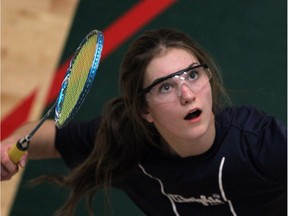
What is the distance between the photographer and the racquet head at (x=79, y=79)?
3.81ft

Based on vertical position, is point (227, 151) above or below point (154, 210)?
above

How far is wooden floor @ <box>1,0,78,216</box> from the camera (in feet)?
7.54

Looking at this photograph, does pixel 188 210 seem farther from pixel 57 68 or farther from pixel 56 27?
pixel 56 27

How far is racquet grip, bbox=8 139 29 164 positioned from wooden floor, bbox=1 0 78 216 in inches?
32.3

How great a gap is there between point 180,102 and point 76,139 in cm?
40

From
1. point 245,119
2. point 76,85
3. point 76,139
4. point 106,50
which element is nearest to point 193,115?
point 245,119

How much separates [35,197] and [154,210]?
63cm

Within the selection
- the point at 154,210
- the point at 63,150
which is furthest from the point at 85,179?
the point at 154,210

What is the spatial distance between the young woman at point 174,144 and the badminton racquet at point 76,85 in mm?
103

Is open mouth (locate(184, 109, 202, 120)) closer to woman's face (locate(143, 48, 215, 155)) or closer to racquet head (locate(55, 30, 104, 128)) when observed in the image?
woman's face (locate(143, 48, 215, 155))

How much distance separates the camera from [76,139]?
156 centimetres

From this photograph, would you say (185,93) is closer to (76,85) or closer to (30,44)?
(76,85)

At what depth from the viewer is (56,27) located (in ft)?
7.91

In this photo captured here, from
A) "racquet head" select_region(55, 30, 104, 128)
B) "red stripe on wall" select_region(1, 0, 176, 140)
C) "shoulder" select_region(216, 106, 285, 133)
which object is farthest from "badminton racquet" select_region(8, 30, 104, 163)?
"red stripe on wall" select_region(1, 0, 176, 140)
